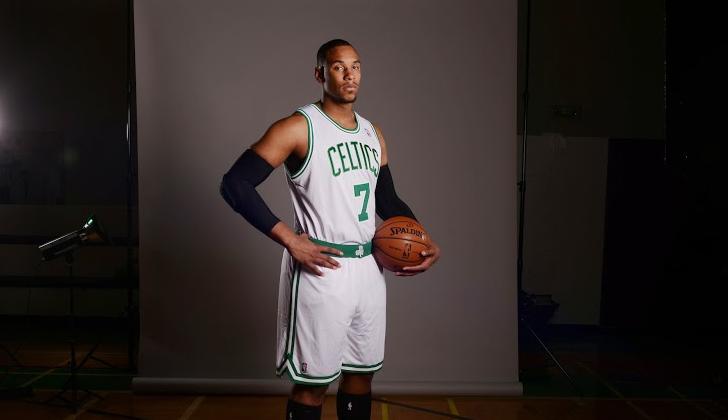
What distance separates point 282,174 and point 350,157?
128 cm

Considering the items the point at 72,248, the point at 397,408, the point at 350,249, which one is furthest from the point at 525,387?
the point at 72,248

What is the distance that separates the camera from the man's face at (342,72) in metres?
1.94

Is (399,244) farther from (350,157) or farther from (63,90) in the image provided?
(63,90)

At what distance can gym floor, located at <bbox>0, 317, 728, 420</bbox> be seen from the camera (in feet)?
9.61

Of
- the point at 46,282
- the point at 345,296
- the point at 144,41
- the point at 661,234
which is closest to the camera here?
the point at 345,296

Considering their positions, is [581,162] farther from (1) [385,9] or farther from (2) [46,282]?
(2) [46,282]

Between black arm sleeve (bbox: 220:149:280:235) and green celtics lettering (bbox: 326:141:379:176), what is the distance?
0.80ft

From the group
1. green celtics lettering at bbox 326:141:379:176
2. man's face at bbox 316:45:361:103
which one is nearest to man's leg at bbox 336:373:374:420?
green celtics lettering at bbox 326:141:379:176

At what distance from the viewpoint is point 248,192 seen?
182 cm

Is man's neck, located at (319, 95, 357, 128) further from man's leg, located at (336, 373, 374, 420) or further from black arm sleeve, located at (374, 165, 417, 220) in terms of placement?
man's leg, located at (336, 373, 374, 420)

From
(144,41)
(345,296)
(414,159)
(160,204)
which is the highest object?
(144,41)

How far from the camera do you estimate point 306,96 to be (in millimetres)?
3176

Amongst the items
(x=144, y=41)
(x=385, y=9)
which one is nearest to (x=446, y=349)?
(x=385, y=9)

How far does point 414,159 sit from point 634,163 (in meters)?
2.37
